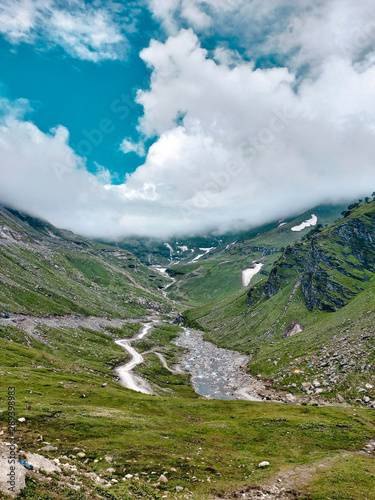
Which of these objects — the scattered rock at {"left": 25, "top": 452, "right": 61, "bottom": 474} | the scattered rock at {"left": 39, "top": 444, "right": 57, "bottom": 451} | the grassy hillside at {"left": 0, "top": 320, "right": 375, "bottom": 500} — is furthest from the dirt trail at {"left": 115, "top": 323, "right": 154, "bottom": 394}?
the scattered rock at {"left": 25, "top": 452, "right": 61, "bottom": 474}

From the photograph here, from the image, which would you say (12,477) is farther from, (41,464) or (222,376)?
(222,376)

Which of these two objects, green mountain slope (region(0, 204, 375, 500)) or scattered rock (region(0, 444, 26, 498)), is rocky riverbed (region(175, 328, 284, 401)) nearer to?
green mountain slope (region(0, 204, 375, 500))

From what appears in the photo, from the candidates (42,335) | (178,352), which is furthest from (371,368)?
(42,335)

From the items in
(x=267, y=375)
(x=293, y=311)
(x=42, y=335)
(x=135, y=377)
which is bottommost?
(x=267, y=375)

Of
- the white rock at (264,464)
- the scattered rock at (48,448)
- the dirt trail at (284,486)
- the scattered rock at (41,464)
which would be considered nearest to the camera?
the scattered rock at (41,464)

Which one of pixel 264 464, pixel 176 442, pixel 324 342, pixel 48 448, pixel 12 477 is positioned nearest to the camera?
pixel 12 477

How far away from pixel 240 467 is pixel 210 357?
138 meters

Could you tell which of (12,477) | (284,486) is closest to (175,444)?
(284,486)

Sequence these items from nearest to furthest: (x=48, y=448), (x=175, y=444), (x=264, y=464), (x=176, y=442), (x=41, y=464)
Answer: (x=41, y=464) < (x=48, y=448) < (x=264, y=464) < (x=175, y=444) < (x=176, y=442)

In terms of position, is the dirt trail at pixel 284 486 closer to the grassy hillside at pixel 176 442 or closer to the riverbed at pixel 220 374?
the grassy hillside at pixel 176 442

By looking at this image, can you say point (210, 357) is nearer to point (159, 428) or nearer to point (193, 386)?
point (193, 386)

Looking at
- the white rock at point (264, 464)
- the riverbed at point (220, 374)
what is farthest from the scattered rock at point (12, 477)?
the riverbed at point (220, 374)

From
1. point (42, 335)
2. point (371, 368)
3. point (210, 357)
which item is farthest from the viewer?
point (210, 357)

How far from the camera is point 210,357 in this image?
555 ft
